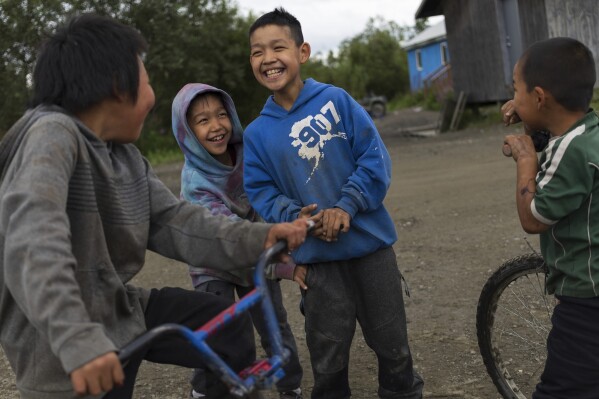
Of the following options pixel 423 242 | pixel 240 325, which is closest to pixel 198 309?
pixel 240 325

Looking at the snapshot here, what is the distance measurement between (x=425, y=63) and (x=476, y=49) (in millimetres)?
29686

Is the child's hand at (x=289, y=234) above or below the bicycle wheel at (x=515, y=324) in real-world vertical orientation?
above

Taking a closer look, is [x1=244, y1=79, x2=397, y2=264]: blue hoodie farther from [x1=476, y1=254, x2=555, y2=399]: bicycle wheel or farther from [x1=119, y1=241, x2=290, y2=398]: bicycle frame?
[x1=119, y1=241, x2=290, y2=398]: bicycle frame

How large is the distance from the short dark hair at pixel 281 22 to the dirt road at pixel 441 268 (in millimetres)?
1838

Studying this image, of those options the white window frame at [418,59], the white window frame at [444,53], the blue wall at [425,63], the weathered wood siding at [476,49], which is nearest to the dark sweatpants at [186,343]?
the weathered wood siding at [476,49]

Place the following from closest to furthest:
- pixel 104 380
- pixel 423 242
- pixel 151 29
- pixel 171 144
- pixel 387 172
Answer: pixel 104 380
pixel 387 172
pixel 423 242
pixel 151 29
pixel 171 144

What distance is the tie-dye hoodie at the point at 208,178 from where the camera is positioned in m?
4.03

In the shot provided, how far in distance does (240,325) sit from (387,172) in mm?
1088

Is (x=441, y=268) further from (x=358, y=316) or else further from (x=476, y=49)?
(x=476, y=49)

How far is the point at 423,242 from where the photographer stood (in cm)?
751

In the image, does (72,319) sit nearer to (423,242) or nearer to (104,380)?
(104,380)

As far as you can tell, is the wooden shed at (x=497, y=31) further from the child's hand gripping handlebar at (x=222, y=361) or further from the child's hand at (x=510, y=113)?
the child's hand gripping handlebar at (x=222, y=361)

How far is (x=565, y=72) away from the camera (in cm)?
287

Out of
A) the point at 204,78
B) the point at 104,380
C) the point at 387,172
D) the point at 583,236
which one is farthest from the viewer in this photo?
the point at 204,78
